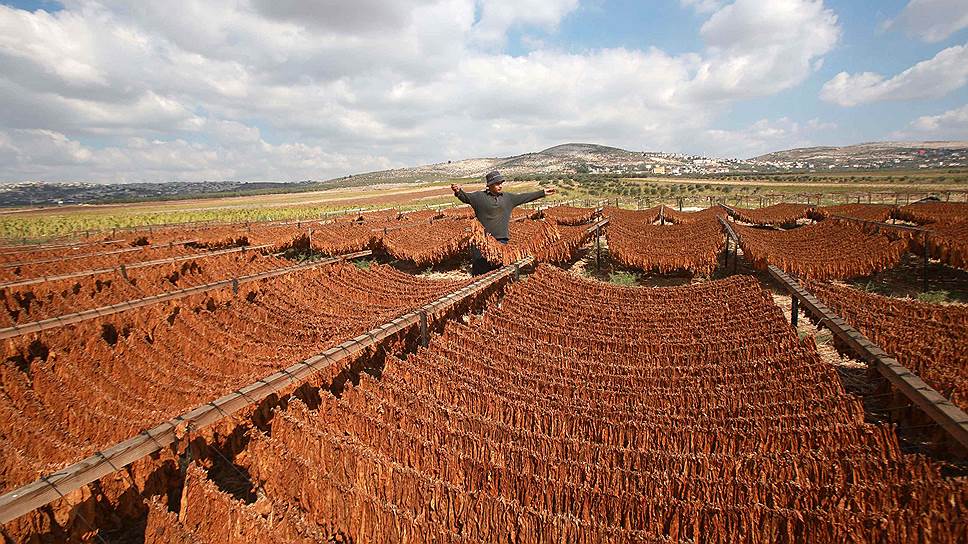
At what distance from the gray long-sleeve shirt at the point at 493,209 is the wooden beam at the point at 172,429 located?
11.9 ft

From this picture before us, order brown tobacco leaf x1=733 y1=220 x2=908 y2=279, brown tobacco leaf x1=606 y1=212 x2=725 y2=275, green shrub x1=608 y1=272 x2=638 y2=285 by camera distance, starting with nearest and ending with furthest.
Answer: brown tobacco leaf x1=733 y1=220 x2=908 y2=279
brown tobacco leaf x1=606 y1=212 x2=725 y2=275
green shrub x1=608 y1=272 x2=638 y2=285

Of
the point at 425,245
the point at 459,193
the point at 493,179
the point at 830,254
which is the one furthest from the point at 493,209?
the point at 830,254

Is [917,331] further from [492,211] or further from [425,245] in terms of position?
[425,245]

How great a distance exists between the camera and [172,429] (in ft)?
A: 7.97

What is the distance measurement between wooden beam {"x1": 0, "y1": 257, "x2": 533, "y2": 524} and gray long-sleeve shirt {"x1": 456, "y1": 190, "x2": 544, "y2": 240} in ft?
11.9

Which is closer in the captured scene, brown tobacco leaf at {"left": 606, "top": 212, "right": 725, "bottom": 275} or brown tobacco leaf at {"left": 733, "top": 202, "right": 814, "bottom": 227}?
brown tobacco leaf at {"left": 606, "top": 212, "right": 725, "bottom": 275}

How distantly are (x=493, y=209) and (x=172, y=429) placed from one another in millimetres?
5706

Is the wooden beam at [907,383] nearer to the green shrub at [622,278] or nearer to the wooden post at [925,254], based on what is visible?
the green shrub at [622,278]

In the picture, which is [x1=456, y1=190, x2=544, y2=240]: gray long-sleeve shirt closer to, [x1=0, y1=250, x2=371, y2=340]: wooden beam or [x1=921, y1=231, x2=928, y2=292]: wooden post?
[x1=0, y1=250, x2=371, y2=340]: wooden beam

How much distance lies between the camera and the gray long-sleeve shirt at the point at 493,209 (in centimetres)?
753

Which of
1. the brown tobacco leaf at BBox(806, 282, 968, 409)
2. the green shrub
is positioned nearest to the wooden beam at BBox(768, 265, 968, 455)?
the brown tobacco leaf at BBox(806, 282, 968, 409)

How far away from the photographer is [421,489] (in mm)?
2021

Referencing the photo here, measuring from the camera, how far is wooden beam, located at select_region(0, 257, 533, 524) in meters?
1.90

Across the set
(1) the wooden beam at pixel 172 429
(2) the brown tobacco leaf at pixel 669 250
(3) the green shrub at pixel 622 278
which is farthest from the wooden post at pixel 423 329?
(3) the green shrub at pixel 622 278
